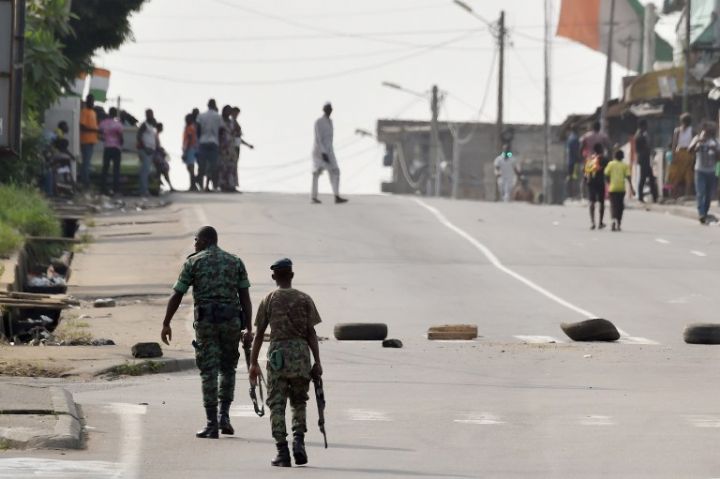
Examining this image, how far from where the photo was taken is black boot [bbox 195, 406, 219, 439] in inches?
541

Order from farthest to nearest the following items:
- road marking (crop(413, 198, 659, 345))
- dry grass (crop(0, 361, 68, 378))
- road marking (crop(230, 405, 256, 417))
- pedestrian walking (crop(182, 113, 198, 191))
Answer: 1. pedestrian walking (crop(182, 113, 198, 191))
2. road marking (crop(413, 198, 659, 345))
3. dry grass (crop(0, 361, 68, 378))
4. road marking (crop(230, 405, 256, 417))

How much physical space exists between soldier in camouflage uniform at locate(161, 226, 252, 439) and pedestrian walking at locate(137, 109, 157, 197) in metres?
30.2

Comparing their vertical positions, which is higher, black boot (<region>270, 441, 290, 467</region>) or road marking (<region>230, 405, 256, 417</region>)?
black boot (<region>270, 441, 290, 467</region>)

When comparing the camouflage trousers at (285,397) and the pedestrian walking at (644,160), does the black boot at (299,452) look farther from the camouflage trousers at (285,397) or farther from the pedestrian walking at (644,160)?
the pedestrian walking at (644,160)

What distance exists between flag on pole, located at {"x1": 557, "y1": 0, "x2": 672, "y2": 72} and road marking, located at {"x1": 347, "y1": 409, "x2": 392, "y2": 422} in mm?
62521

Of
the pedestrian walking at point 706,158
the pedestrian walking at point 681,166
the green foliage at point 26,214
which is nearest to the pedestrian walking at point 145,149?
the green foliage at point 26,214

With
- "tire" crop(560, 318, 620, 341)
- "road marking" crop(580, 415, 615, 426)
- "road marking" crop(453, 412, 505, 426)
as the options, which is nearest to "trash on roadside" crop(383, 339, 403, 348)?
"tire" crop(560, 318, 620, 341)

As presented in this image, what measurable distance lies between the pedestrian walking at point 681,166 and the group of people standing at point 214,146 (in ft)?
32.4

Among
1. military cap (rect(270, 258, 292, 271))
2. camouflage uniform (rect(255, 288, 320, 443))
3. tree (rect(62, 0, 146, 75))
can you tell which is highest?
tree (rect(62, 0, 146, 75))

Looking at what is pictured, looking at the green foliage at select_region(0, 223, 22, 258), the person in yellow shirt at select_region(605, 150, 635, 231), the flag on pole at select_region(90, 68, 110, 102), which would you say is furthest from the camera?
the flag on pole at select_region(90, 68, 110, 102)

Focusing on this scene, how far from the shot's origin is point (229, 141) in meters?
46.2

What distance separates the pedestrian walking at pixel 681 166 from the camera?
148 feet

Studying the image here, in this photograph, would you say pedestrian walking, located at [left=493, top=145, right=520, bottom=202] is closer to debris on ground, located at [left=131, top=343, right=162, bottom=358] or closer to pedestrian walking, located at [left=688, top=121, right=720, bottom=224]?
pedestrian walking, located at [left=688, top=121, right=720, bottom=224]

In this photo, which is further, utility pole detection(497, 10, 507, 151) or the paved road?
utility pole detection(497, 10, 507, 151)
